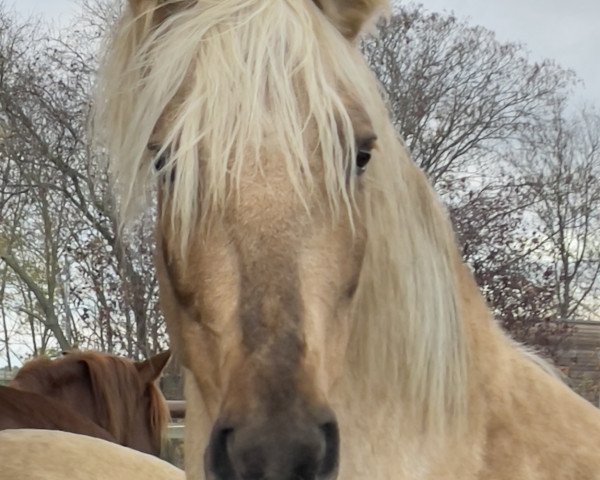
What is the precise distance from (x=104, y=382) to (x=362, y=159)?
160 inches

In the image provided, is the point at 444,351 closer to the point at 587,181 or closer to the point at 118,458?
the point at 118,458

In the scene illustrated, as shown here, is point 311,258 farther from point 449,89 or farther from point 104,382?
point 449,89

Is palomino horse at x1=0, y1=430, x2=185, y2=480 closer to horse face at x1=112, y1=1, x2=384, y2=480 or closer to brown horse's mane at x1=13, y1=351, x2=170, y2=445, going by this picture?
horse face at x1=112, y1=1, x2=384, y2=480

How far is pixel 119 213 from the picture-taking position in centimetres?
213

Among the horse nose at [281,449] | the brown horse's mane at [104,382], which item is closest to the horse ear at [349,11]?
the horse nose at [281,449]

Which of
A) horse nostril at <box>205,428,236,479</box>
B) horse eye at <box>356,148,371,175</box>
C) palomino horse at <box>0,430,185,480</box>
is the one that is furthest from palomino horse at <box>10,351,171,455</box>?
horse nostril at <box>205,428,236,479</box>

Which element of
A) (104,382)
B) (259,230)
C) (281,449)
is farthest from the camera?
(104,382)

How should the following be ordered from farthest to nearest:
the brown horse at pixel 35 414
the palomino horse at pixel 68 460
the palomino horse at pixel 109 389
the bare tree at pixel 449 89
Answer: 1. the bare tree at pixel 449 89
2. the palomino horse at pixel 109 389
3. the brown horse at pixel 35 414
4. the palomino horse at pixel 68 460

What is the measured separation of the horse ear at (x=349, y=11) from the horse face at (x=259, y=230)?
69 mm

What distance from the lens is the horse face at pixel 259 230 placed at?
1500 millimetres

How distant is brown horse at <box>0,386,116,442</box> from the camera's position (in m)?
4.18

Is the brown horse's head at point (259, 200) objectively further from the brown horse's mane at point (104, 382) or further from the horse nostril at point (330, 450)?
the brown horse's mane at point (104, 382)

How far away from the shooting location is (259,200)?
1668mm

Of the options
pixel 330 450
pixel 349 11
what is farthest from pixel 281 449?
pixel 349 11
